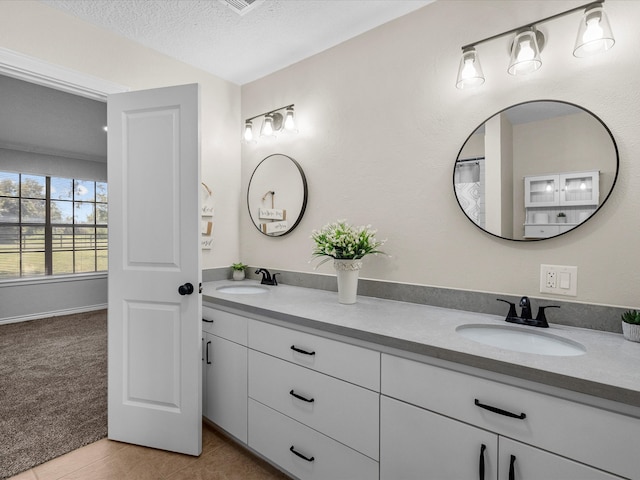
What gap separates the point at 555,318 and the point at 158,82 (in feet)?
9.31

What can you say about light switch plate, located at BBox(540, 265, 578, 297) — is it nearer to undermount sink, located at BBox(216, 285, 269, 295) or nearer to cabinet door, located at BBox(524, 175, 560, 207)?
cabinet door, located at BBox(524, 175, 560, 207)

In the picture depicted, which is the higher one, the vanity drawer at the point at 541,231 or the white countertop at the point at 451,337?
the vanity drawer at the point at 541,231

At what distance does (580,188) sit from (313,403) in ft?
4.90

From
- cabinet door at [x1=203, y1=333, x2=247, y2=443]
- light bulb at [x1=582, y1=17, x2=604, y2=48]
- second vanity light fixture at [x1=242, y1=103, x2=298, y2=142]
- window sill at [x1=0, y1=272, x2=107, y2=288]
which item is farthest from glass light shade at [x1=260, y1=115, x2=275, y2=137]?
window sill at [x1=0, y1=272, x2=107, y2=288]

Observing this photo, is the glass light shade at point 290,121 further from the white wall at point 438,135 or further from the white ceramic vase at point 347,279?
the white ceramic vase at point 347,279

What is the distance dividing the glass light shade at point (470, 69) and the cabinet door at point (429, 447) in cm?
151

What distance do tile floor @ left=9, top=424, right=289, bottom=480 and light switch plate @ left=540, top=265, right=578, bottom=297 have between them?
1.61 meters

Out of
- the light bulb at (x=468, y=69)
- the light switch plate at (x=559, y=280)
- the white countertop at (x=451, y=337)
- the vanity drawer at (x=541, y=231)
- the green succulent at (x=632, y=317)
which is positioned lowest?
the white countertop at (x=451, y=337)

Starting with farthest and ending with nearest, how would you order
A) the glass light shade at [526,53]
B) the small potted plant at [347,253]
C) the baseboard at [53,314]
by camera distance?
the baseboard at [53,314] → the small potted plant at [347,253] → the glass light shade at [526,53]

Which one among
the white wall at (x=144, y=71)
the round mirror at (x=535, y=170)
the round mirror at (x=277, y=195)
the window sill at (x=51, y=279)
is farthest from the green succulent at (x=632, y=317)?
the window sill at (x=51, y=279)

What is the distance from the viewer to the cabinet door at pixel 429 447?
1.09 meters

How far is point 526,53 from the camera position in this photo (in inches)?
58.1

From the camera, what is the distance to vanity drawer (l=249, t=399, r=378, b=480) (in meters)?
1.41

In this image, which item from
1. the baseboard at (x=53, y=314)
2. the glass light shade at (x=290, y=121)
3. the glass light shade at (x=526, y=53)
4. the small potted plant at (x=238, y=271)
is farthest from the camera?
the baseboard at (x=53, y=314)
